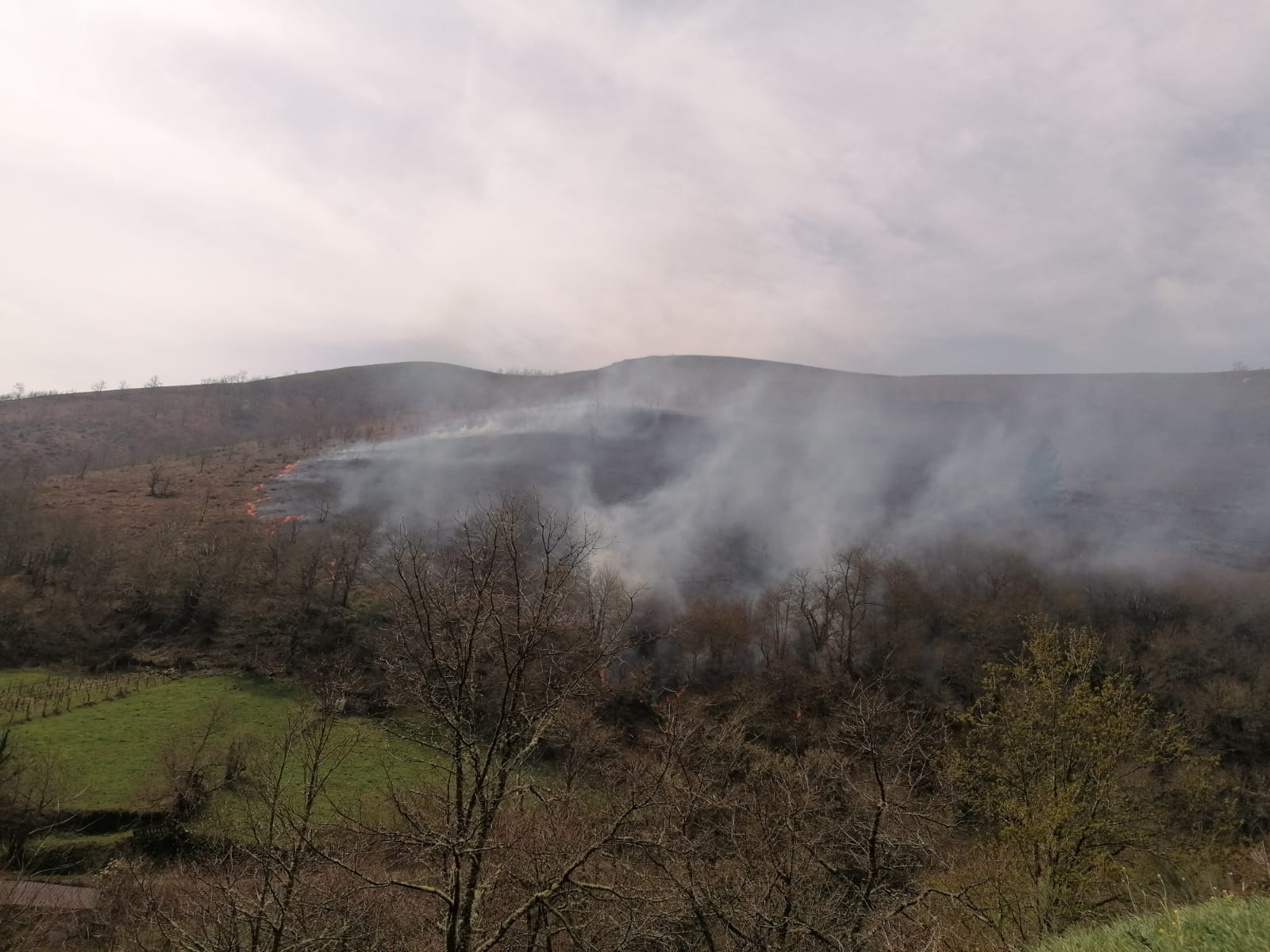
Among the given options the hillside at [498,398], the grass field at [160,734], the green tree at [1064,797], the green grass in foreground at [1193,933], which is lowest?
the grass field at [160,734]

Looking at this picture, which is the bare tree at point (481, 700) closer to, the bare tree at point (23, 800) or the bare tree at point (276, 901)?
the bare tree at point (276, 901)

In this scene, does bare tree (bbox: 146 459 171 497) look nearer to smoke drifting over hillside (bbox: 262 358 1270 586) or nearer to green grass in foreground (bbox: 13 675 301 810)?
smoke drifting over hillside (bbox: 262 358 1270 586)

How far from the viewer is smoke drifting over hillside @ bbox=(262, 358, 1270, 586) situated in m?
65.1

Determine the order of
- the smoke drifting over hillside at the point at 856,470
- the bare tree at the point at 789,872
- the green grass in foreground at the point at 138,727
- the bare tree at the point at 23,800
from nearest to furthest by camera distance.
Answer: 1. the bare tree at the point at 789,872
2. the bare tree at the point at 23,800
3. the green grass in foreground at the point at 138,727
4. the smoke drifting over hillside at the point at 856,470

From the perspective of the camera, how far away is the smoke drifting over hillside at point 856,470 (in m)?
65.1

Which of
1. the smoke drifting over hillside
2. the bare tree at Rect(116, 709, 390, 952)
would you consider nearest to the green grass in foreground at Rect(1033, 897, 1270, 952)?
the bare tree at Rect(116, 709, 390, 952)

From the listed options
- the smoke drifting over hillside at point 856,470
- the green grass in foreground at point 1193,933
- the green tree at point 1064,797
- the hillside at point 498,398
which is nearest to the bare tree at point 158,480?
the smoke drifting over hillside at point 856,470

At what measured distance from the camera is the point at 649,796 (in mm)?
7352

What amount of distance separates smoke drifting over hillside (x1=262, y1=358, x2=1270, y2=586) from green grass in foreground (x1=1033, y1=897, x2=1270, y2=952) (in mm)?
50039

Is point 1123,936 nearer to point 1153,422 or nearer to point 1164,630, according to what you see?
point 1164,630

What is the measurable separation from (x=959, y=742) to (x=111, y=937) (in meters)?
39.5

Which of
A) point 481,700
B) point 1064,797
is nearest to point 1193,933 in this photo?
point 481,700

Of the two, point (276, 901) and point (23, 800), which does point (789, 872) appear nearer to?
point (276, 901)

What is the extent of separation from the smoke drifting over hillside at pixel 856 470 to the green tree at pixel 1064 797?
40.1m
